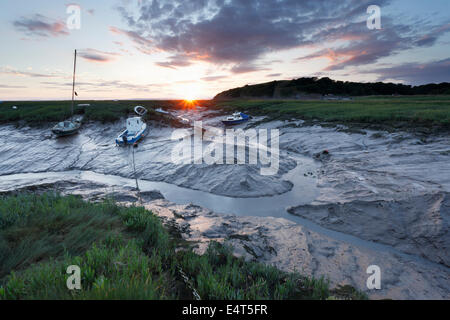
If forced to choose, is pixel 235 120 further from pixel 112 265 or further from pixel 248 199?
pixel 112 265

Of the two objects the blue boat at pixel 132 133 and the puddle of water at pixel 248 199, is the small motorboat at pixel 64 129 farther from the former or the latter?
the puddle of water at pixel 248 199

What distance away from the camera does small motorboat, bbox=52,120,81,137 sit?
25970 millimetres

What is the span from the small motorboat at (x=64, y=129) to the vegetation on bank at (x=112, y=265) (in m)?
25.2

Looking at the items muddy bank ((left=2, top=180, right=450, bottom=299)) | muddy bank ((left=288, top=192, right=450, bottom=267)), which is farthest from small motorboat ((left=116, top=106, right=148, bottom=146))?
muddy bank ((left=288, top=192, right=450, bottom=267))

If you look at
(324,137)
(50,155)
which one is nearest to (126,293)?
(324,137)

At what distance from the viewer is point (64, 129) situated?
87.1 ft

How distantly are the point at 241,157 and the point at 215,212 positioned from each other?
6088 mm

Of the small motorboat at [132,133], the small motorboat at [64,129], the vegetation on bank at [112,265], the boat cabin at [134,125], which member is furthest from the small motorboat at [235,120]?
the vegetation on bank at [112,265]

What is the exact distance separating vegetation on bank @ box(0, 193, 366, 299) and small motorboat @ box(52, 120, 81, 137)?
25192mm

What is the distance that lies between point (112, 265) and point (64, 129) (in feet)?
97.8

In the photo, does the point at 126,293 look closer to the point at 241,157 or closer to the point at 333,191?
the point at 333,191

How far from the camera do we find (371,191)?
9211mm

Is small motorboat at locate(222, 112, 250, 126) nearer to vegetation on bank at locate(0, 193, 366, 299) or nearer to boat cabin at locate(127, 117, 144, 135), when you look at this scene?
boat cabin at locate(127, 117, 144, 135)

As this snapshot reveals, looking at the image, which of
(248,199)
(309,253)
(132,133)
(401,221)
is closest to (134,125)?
(132,133)
